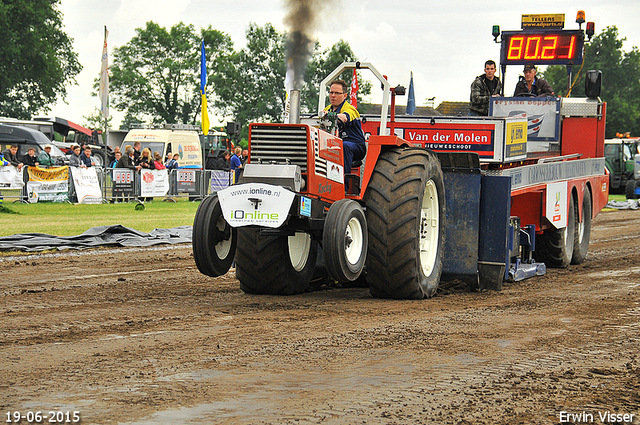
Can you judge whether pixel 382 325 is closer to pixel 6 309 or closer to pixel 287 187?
pixel 287 187

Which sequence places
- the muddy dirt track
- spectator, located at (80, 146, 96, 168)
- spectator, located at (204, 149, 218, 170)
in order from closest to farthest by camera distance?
the muddy dirt track, spectator, located at (80, 146, 96, 168), spectator, located at (204, 149, 218, 170)

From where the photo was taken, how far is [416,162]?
7707mm

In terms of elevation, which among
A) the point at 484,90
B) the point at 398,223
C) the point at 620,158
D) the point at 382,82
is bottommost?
the point at 398,223

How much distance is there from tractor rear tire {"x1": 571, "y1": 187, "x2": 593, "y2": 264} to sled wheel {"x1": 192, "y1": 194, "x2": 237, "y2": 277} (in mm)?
6346

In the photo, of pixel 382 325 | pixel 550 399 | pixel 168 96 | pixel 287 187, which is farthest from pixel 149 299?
pixel 168 96

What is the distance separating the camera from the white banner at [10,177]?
2070 cm

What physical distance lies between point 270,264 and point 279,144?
1266 mm

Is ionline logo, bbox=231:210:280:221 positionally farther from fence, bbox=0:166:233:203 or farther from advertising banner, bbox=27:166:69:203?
advertising banner, bbox=27:166:69:203

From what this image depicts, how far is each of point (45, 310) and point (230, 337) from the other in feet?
6.72

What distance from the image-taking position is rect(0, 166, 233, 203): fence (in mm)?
21172

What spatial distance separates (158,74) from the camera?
79438mm

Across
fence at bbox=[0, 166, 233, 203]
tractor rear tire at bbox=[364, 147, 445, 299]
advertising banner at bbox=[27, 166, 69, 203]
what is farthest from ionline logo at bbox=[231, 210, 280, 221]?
advertising banner at bbox=[27, 166, 69, 203]

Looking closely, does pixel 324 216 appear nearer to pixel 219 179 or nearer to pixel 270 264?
pixel 270 264

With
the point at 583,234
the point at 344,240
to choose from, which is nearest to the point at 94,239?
the point at 583,234
